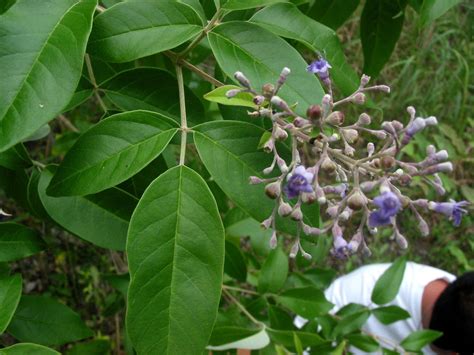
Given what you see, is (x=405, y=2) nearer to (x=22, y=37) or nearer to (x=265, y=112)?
(x=265, y=112)

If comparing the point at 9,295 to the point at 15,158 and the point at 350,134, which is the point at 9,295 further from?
the point at 350,134

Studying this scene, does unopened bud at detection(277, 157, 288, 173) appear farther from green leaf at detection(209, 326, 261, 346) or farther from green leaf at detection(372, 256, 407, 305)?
green leaf at detection(372, 256, 407, 305)

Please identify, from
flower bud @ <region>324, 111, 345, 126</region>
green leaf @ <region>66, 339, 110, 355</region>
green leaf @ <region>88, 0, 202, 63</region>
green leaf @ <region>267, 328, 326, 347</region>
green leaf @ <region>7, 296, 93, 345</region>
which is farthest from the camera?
green leaf @ <region>66, 339, 110, 355</region>

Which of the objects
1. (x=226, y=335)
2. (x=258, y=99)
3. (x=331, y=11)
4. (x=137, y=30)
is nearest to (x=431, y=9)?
(x=331, y=11)

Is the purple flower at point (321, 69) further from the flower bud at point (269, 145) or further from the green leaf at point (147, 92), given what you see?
the green leaf at point (147, 92)

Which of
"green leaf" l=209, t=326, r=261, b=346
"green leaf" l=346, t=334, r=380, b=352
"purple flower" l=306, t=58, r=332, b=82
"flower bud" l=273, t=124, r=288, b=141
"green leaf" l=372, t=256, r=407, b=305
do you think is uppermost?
"purple flower" l=306, t=58, r=332, b=82

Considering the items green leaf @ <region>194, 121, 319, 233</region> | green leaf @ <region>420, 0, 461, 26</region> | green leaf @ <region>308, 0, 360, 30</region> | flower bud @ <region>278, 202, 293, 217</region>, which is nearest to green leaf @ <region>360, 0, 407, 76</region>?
green leaf @ <region>308, 0, 360, 30</region>

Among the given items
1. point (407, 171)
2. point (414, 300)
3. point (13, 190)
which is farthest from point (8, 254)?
point (414, 300)
